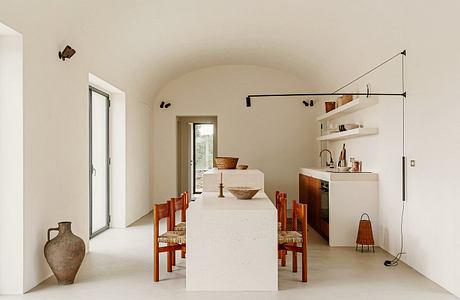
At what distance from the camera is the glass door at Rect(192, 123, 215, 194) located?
13633mm

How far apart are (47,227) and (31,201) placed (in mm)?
484

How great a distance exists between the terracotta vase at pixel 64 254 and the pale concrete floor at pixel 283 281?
0.12 meters

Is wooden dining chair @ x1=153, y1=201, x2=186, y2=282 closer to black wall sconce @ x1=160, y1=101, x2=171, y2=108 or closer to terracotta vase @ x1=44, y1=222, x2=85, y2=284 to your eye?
terracotta vase @ x1=44, y1=222, x2=85, y2=284

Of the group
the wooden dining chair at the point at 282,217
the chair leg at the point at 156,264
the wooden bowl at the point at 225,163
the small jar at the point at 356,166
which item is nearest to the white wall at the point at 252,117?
the small jar at the point at 356,166

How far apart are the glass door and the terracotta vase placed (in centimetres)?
889

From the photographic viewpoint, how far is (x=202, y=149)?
538 inches

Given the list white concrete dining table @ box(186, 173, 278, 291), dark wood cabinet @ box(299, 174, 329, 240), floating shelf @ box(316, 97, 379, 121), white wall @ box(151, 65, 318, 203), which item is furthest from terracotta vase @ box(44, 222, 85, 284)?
white wall @ box(151, 65, 318, 203)

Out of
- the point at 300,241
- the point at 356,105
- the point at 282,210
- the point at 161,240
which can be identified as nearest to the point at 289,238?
the point at 300,241

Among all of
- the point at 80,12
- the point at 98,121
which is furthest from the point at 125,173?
the point at 80,12

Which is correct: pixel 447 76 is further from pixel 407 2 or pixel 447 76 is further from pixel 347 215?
pixel 347 215

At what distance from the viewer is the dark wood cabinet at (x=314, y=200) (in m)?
7.34

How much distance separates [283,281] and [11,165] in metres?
2.81

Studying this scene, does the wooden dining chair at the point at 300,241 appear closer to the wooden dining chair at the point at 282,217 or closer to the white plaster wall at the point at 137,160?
the wooden dining chair at the point at 282,217

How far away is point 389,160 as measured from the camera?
6105 millimetres
